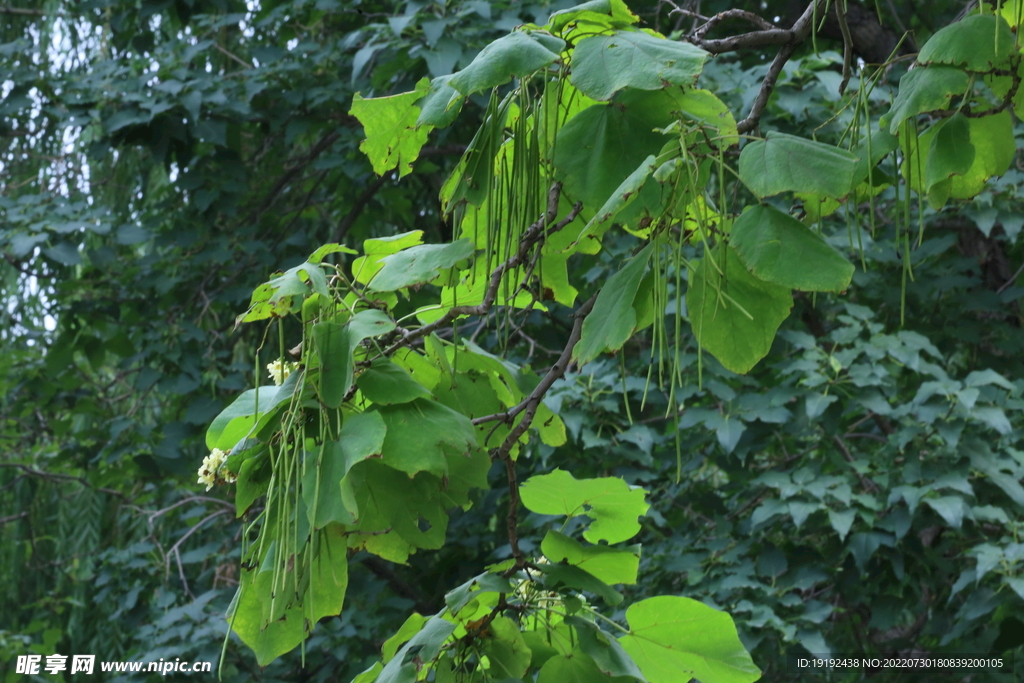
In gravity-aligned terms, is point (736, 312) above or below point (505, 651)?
above

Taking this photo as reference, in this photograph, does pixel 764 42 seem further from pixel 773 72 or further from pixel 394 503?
pixel 394 503

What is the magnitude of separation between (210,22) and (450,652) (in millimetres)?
2304

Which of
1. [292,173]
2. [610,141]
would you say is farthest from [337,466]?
[292,173]

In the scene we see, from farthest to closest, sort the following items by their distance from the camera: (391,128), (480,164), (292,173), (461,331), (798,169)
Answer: (292,173), (461,331), (391,128), (480,164), (798,169)

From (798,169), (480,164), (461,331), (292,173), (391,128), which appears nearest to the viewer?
(798,169)

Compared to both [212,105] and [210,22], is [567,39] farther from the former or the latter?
[210,22]

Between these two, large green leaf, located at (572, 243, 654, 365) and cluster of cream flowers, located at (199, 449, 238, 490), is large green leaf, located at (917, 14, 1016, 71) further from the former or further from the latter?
cluster of cream flowers, located at (199, 449, 238, 490)

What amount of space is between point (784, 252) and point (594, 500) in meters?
0.31

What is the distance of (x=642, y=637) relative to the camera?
0.70 metres

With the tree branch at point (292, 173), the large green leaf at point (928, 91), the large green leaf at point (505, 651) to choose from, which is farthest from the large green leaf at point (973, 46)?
the tree branch at point (292, 173)

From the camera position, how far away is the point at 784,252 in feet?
1.66

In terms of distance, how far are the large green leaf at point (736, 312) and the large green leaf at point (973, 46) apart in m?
0.17

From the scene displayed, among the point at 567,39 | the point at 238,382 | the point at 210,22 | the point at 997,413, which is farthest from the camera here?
the point at 210,22

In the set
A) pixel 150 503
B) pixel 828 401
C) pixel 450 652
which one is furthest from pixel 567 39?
pixel 150 503
